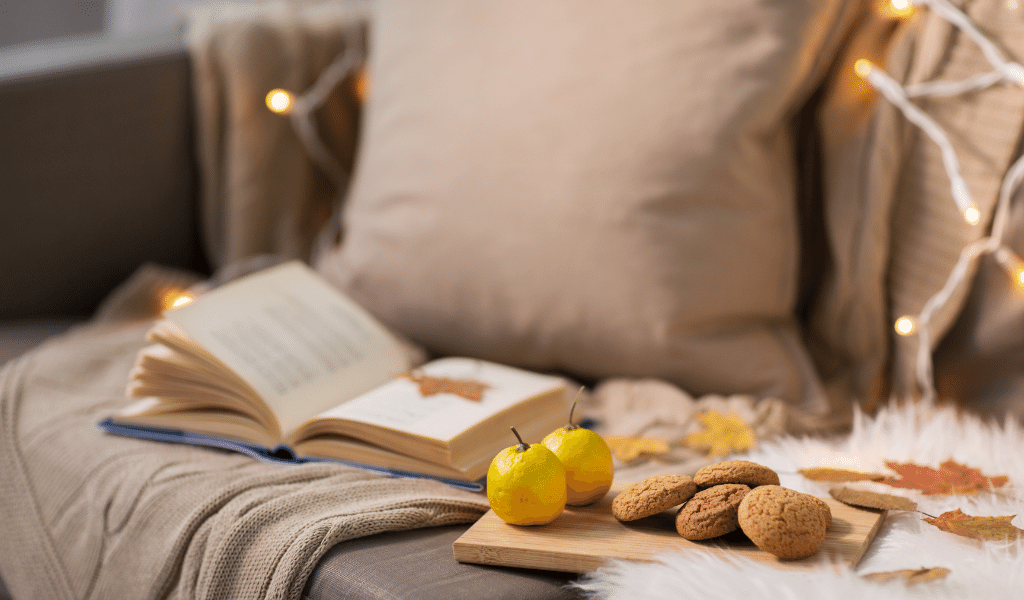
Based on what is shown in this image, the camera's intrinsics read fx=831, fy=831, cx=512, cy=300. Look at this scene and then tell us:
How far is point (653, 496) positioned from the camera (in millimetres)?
566

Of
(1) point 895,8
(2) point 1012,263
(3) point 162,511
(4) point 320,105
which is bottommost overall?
(3) point 162,511

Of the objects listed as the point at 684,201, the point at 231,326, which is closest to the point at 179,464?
the point at 231,326

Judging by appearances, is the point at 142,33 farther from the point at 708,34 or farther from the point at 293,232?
the point at 708,34

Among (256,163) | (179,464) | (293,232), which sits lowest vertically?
(179,464)

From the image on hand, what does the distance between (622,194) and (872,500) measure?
43cm

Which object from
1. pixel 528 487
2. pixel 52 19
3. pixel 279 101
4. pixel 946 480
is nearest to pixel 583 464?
pixel 528 487

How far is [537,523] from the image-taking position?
0.58 m

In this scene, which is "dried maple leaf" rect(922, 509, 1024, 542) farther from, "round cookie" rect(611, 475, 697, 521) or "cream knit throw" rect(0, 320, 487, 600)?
"cream knit throw" rect(0, 320, 487, 600)

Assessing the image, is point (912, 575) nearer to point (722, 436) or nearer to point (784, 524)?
point (784, 524)

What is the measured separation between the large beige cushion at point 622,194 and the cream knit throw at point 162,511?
0.31 meters

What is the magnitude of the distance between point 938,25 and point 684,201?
1.06 feet

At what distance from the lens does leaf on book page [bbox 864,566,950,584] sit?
0.51 meters

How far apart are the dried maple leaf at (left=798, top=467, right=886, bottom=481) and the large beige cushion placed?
0.26 metres

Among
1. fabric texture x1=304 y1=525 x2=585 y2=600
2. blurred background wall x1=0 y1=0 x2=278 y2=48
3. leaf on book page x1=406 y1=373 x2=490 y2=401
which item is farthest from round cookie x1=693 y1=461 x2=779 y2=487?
blurred background wall x1=0 y1=0 x2=278 y2=48
